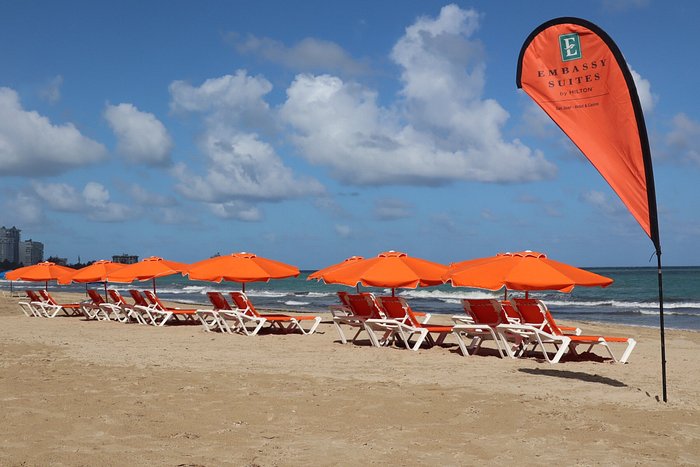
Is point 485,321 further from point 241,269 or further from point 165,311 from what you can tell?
point 165,311

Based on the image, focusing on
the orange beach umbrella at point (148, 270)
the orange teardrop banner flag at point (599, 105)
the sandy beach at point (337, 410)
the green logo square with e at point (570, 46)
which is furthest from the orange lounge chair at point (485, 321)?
the orange beach umbrella at point (148, 270)

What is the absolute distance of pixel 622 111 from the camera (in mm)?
6305

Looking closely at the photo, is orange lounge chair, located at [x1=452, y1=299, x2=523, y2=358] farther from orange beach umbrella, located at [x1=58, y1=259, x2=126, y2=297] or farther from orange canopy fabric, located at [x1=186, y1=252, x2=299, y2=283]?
orange beach umbrella, located at [x1=58, y1=259, x2=126, y2=297]

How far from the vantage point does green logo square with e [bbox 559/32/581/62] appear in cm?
637

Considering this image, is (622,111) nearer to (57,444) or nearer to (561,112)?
(561,112)

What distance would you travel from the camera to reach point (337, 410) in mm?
6168

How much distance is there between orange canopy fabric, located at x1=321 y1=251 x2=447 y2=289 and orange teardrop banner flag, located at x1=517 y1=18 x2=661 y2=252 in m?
4.99

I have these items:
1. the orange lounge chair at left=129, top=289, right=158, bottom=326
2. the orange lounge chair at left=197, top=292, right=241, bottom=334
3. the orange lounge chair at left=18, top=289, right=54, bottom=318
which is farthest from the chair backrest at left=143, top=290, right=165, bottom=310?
the orange lounge chair at left=18, top=289, right=54, bottom=318

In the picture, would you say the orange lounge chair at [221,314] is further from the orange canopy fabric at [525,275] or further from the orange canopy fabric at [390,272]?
the orange canopy fabric at [525,275]

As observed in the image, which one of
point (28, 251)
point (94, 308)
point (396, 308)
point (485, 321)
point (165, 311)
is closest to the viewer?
point (485, 321)

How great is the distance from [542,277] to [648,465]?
506 cm

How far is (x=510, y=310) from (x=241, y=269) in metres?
5.32

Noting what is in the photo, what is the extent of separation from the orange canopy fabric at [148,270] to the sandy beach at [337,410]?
19.0 ft

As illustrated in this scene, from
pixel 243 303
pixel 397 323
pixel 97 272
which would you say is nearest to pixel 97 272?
pixel 97 272
